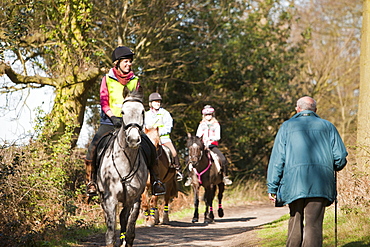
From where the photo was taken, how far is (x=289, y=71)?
29734mm

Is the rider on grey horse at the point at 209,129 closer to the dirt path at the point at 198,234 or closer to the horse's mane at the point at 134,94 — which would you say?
the dirt path at the point at 198,234

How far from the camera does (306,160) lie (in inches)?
271

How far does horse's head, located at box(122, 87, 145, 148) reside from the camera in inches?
309

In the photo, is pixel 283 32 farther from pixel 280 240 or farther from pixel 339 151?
pixel 339 151

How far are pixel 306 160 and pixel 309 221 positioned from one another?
0.79 metres

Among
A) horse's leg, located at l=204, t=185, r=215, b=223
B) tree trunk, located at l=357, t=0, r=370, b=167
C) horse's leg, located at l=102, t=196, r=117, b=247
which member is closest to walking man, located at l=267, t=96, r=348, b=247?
horse's leg, located at l=102, t=196, r=117, b=247

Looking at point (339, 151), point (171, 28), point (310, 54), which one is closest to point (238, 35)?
point (171, 28)

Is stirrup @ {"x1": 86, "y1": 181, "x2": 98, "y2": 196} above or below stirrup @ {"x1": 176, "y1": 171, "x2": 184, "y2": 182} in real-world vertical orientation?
below

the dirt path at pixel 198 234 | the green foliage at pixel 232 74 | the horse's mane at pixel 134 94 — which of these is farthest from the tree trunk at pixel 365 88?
the green foliage at pixel 232 74

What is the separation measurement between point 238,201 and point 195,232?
1105 centimetres

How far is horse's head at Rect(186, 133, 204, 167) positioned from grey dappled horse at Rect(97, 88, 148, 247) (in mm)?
6141

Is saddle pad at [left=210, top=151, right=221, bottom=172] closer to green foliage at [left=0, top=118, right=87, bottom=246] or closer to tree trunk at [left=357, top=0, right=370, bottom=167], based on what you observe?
green foliage at [left=0, top=118, right=87, bottom=246]

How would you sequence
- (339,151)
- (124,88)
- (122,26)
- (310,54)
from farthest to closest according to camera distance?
(310,54), (122,26), (124,88), (339,151)

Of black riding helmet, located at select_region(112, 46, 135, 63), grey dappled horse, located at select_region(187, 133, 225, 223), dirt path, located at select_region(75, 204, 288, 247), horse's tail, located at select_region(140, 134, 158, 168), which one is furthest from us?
grey dappled horse, located at select_region(187, 133, 225, 223)
